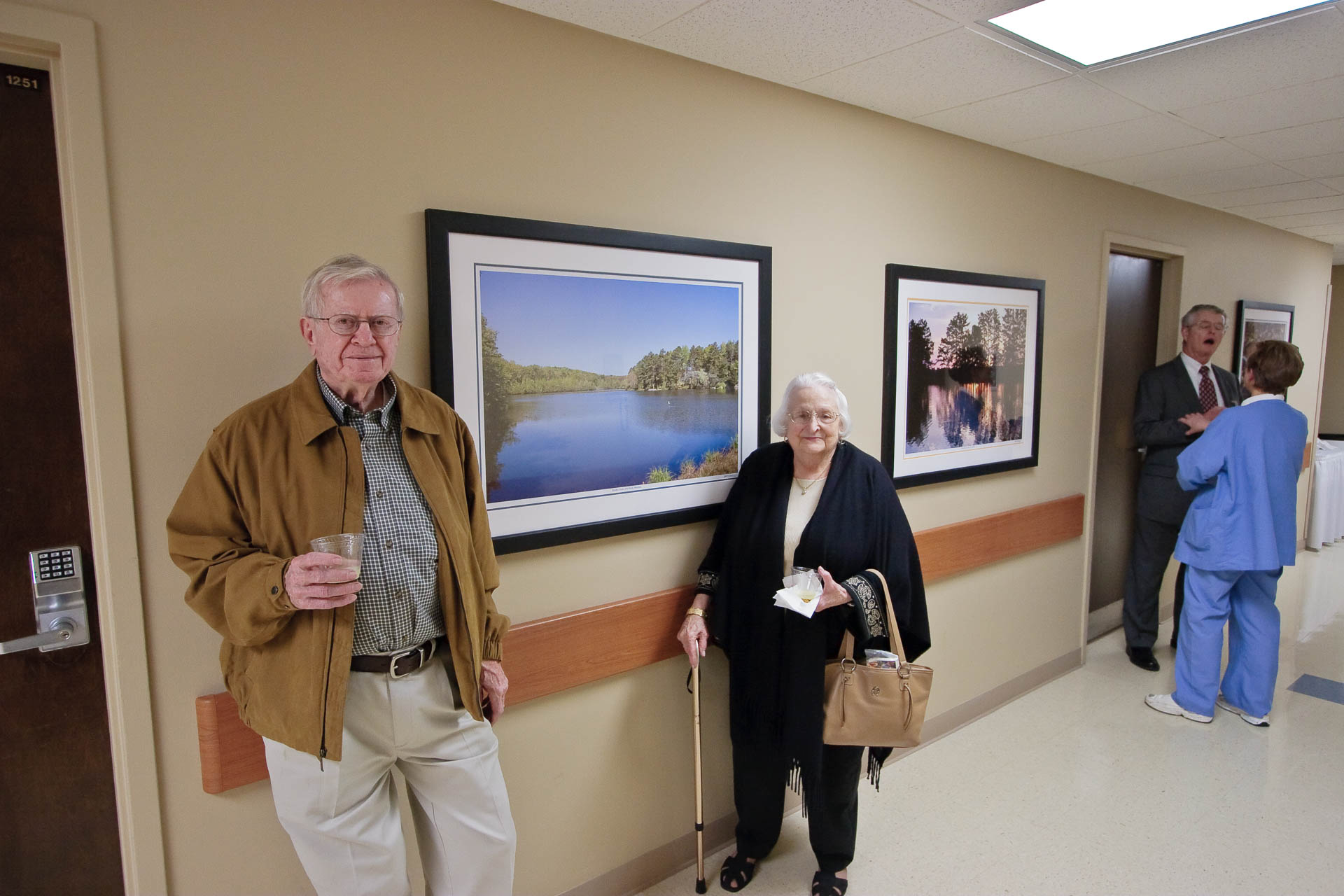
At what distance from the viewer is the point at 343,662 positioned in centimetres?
147

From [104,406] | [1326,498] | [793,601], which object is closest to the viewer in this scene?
[104,406]

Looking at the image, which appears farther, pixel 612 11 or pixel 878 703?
pixel 878 703

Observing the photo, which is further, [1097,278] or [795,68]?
[1097,278]

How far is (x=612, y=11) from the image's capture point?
1.99 m

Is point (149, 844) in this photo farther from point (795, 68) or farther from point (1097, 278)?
point (1097, 278)

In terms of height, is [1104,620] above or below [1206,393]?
below

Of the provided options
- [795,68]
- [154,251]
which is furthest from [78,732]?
[795,68]

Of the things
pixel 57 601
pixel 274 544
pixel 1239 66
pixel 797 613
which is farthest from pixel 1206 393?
pixel 57 601

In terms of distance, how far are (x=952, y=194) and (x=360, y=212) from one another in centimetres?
251

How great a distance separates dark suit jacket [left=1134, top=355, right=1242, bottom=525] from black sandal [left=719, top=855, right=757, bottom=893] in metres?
3.15

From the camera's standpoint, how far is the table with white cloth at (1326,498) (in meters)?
6.66

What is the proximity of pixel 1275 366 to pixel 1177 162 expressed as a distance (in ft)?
3.66

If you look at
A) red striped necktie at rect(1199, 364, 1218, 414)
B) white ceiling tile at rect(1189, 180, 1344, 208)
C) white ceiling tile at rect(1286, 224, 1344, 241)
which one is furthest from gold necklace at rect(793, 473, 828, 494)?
white ceiling tile at rect(1286, 224, 1344, 241)

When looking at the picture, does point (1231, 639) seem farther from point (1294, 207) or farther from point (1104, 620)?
point (1294, 207)
